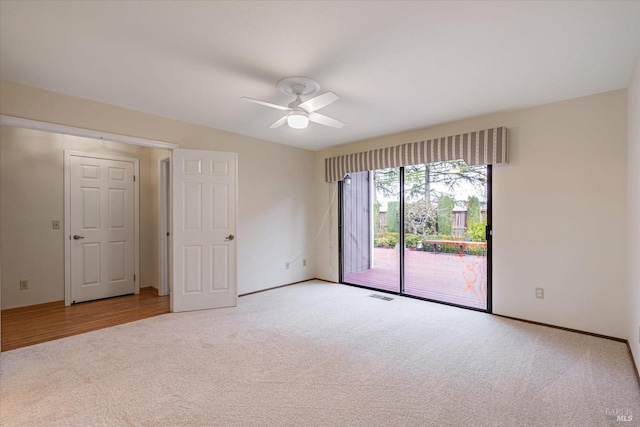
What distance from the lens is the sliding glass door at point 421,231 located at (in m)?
3.97

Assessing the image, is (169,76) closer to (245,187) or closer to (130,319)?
(245,187)

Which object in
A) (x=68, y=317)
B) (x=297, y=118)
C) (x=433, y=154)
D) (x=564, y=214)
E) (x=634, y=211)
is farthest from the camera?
(x=433, y=154)

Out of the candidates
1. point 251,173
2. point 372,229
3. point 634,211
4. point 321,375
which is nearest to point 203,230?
point 251,173

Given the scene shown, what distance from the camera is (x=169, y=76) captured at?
8.96ft

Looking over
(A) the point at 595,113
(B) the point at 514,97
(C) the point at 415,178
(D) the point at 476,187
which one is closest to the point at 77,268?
(C) the point at 415,178

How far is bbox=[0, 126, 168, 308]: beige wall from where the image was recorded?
383cm

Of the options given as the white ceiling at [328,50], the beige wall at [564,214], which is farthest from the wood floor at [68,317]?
the beige wall at [564,214]

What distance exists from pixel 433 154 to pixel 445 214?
0.83m

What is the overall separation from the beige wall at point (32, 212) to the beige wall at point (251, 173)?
0.35 ft

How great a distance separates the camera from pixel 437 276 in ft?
14.3

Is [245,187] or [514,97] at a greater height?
[514,97]

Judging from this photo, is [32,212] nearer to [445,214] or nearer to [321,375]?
[321,375]

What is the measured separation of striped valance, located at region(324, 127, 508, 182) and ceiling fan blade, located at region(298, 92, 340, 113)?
1968 millimetres

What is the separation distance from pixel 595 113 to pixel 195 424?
14.2 ft
